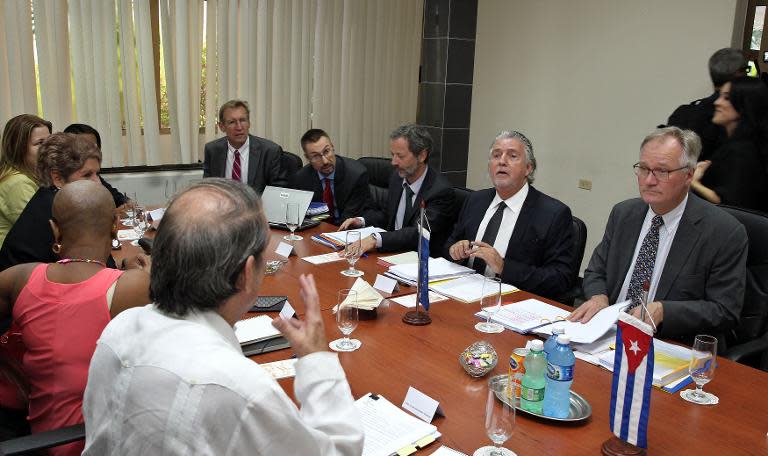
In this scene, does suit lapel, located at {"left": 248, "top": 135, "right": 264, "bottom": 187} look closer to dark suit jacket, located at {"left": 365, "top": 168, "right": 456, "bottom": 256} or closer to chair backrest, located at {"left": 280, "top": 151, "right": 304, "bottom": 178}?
chair backrest, located at {"left": 280, "top": 151, "right": 304, "bottom": 178}

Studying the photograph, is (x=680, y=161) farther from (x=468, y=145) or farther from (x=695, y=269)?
(x=468, y=145)

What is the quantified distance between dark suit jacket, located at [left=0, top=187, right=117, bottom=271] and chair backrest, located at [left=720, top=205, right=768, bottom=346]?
250 cm

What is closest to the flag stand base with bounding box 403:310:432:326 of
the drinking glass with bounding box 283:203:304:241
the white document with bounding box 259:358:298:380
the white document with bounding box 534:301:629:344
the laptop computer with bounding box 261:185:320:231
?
the white document with bounding box 534:301:629:344

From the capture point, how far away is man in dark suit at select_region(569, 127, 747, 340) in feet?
7.47

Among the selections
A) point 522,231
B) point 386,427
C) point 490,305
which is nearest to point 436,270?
point 522,231

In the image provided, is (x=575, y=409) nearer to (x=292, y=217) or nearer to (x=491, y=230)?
(x=491, y=230)

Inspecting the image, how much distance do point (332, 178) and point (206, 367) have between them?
328 centimetres

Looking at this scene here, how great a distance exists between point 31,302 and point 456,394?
119cm

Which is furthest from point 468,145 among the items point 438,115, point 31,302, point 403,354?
point 31,302

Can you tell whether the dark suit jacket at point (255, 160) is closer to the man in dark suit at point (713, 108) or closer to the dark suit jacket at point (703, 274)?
the man in dark suit at point (713, 108)

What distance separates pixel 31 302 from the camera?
169cm

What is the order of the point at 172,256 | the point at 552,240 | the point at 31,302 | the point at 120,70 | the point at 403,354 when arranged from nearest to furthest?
the point at 172,256
the point at 31,302
the point at 403,354
the point at 552,240
the point at 120,70

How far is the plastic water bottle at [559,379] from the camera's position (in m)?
1.53

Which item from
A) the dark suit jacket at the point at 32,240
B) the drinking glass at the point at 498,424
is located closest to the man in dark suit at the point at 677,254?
the drinking glass at the point at 498,424
